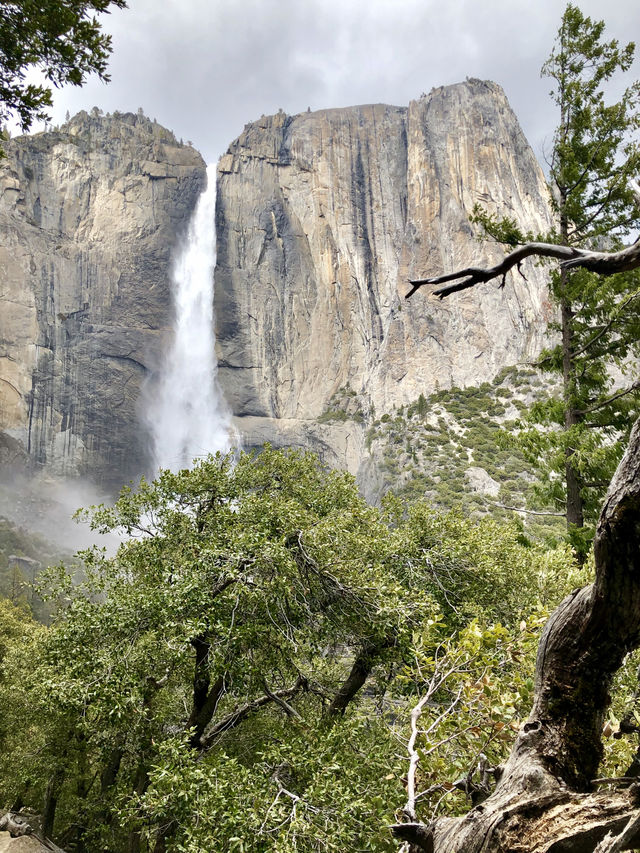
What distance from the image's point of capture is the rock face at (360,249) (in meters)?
76.3

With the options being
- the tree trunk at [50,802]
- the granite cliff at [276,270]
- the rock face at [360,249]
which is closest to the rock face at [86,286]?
the granite cliff at [276,270]

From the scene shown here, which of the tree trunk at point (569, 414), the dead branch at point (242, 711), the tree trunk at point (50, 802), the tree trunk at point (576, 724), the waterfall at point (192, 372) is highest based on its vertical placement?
the waterfall at point (192, 372)

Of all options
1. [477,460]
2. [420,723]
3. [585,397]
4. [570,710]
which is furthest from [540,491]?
[477,460]

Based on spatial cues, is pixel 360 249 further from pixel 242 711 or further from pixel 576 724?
pixel 576 724

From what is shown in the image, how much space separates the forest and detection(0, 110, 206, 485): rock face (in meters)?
63.3

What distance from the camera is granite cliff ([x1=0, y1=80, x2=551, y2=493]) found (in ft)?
242

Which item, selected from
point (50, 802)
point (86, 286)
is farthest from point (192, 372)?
point (50, 802)

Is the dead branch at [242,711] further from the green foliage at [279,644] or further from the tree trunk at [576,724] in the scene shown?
the tree trunk at [576,724]

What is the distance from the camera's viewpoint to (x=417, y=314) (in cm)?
7744

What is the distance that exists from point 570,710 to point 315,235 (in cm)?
8913

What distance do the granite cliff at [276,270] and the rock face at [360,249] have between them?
0.94 ft

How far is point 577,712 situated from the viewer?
228cm

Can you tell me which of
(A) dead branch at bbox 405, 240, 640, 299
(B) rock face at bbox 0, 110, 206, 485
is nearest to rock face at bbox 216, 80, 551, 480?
(B) rock face at bbox 0, 110, 206, 485

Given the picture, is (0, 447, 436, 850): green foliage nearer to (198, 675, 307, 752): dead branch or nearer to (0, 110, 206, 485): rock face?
(198, 675, 307, 752): dead branch
